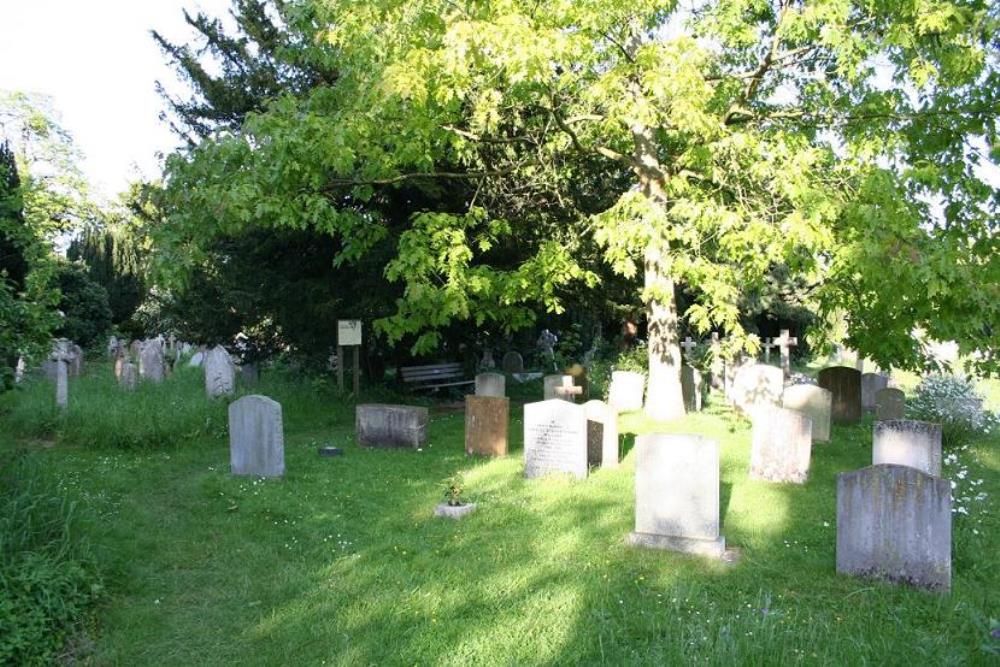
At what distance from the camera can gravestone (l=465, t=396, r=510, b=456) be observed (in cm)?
1095

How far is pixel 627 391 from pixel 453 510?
9200 millimetres

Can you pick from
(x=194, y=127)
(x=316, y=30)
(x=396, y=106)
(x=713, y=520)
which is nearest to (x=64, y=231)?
(x=194, y=127)

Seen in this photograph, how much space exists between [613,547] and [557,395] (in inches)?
294

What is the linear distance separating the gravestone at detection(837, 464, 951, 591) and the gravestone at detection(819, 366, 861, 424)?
28.0ft

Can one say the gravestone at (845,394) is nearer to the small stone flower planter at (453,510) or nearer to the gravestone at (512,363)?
the small stone flower planter at (453,510)

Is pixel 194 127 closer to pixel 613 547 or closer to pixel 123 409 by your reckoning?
pixel 123 409

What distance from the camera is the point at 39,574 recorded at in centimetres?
501

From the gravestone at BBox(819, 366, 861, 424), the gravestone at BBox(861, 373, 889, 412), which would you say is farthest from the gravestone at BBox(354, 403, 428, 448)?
the gravestone at BBox(861, 373, 889, 412)

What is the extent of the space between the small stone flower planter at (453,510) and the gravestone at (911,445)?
15.1 feet

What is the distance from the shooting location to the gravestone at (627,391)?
16.1m

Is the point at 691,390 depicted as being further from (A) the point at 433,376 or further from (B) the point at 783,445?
(B) the point at 783,445

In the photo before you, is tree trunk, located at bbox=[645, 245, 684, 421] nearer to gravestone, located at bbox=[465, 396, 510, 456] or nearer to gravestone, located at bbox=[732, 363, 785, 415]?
gravestone, located at bbox=[732, 363, 785, 415]

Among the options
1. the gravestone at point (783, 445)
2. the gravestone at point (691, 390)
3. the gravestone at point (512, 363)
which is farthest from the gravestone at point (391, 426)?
the gravestone at point (512, 363)

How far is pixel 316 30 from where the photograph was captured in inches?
525
